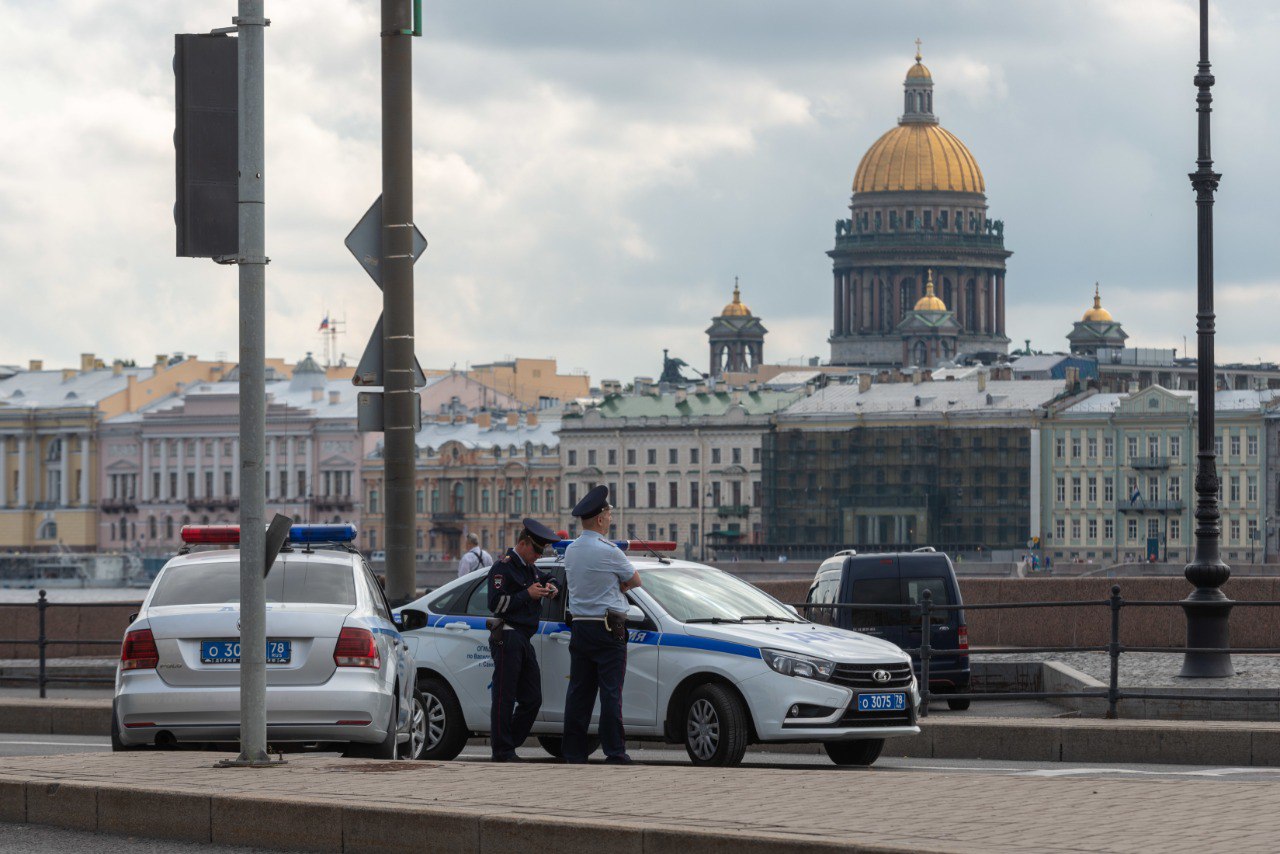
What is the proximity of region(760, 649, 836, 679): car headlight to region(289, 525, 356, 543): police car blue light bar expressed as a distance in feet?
7.41

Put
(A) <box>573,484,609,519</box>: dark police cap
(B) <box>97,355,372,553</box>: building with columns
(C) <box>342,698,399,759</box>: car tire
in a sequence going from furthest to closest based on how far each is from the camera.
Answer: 1. (B) <box>97,355,372,553</box>: building with columns
2. (A) <box>573,484,609,519</box>: dark police cap
3. (C) <box>342,698,399,759</box>: car tire

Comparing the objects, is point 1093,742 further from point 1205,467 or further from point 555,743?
point 1205,467

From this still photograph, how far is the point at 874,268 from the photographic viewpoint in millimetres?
191500

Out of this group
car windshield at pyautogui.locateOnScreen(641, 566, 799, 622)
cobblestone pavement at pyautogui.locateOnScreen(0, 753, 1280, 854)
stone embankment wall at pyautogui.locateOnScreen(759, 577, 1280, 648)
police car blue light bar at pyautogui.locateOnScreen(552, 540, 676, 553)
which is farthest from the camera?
stone embankment wall at pyautogui.locateOnScreen(759, 577, 1280, 648)

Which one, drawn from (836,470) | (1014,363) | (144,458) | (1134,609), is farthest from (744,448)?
(1134,609)

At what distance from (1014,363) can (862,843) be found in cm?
15501

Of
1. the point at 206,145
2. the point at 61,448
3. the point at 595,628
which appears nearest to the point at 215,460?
the point at 61,448

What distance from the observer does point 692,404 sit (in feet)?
477

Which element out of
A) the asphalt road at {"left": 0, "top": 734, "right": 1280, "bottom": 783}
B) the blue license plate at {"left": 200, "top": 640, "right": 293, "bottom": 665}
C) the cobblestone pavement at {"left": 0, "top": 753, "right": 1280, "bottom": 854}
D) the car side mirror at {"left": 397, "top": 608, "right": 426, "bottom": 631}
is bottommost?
the asphalt road at {"left": 0, "top": 734, "right": 1280, "bottom": 783}

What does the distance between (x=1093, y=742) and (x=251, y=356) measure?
5680 mm

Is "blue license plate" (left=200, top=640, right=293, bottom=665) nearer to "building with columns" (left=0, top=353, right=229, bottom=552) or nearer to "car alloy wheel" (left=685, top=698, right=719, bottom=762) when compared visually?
"car alloy wheel" (left=685, top=698, right=719, bottom=762)

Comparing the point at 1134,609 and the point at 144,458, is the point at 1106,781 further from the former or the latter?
the point at 144,458

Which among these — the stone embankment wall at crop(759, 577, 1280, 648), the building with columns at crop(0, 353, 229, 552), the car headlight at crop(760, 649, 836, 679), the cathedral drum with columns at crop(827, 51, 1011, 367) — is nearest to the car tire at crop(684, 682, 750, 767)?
the car headlight at crop(760, 649, 836, 679)

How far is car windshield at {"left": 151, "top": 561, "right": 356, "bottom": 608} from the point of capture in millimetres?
13203
